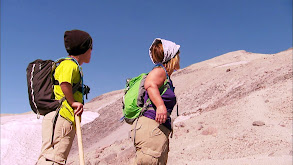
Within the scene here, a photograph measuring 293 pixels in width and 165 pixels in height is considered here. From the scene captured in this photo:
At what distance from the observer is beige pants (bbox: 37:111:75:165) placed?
304 cm

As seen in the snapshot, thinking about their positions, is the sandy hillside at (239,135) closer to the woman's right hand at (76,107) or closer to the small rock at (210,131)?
the small rock at (210,131)

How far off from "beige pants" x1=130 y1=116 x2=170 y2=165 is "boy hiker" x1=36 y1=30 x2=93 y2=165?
66 cm

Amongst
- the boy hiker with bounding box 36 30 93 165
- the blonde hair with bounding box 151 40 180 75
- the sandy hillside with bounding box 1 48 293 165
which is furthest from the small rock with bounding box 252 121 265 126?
the boy hiker with bounding box 36 30 93 165

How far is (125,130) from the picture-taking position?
1888 cm

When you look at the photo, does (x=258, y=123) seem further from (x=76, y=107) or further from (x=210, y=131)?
(x=76, y=107)

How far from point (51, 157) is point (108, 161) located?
618 cm

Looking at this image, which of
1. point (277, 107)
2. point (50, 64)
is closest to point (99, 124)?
point (277, 107)

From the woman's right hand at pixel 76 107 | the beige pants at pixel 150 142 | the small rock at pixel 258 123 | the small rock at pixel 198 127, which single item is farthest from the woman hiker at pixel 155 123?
the small rock at pixel 198 127

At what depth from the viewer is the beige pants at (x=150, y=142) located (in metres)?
3.04

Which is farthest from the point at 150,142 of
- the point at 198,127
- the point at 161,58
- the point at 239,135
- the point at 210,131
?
the point at 198,127

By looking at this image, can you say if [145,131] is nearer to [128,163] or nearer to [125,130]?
[128,163]

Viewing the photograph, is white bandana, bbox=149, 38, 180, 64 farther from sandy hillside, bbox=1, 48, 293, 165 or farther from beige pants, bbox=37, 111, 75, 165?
sandy hillside, bbox=1, 48, 293, 165

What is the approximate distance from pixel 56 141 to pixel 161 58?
139 centimetres

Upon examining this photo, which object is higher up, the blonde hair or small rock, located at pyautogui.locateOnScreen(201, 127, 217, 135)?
the blonde hair
